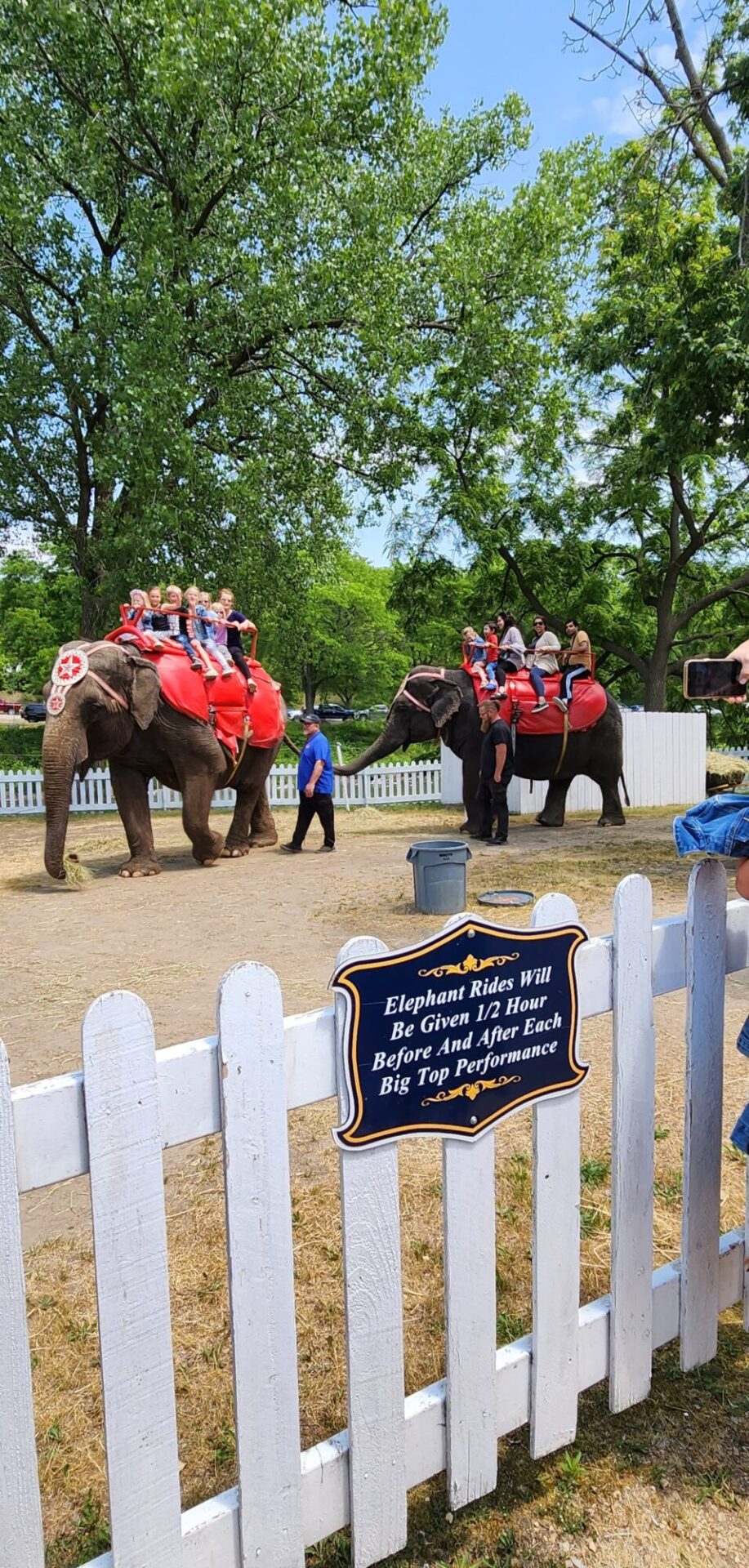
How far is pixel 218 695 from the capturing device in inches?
409

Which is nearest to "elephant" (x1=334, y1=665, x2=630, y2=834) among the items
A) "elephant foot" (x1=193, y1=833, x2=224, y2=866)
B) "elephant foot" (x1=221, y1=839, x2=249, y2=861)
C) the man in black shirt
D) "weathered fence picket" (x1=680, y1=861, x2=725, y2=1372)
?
the man in black shirt

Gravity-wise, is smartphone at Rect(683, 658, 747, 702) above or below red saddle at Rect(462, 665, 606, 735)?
below

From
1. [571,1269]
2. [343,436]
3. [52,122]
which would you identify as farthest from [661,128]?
[571,1269]

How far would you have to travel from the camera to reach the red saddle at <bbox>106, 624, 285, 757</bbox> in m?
9.69

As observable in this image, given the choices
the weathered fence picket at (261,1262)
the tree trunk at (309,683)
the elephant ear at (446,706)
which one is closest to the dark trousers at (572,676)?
the elephant ear at (446,706)

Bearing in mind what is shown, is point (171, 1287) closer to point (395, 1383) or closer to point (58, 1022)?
point (395, 1383)

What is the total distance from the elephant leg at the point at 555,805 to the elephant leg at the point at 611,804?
450 millimetres

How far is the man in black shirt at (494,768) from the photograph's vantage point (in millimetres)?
11266

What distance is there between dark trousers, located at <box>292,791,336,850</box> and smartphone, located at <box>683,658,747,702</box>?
30.6 ft

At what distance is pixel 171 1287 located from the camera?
2.77 meters

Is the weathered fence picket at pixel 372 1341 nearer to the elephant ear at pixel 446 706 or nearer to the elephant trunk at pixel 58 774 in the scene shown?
the elephant trunk at pixel 58 774

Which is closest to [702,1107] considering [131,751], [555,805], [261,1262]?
[261,1262]

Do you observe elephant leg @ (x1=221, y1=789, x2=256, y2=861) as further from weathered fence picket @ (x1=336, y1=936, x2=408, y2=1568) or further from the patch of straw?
weathered fence picket @ (x1=336, y1=936, x2=408, y2=1568)

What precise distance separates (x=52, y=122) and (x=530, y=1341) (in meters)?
20.7
